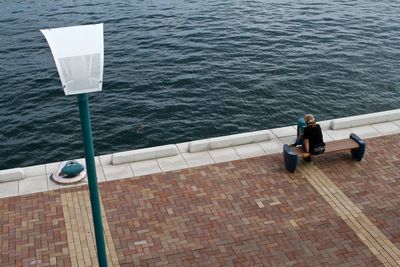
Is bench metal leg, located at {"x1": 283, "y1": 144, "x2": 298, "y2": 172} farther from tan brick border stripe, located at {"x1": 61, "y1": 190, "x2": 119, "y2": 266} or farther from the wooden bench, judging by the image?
tan brick border stripe, located at {"x1": 61, "y1": 190, "x2": 119, "y2": 266}

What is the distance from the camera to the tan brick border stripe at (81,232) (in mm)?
12398

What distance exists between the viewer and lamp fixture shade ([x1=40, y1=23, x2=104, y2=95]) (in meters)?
8.23

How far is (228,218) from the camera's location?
539 inches

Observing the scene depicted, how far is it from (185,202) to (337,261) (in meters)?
4.08

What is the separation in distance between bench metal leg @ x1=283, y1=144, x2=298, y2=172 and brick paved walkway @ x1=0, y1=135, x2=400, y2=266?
27 centimetres

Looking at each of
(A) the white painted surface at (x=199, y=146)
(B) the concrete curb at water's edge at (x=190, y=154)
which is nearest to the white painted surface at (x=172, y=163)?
(B) the concrete curb at water's edge at (x=190, y=154)

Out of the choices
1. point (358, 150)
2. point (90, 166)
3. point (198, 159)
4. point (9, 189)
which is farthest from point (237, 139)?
point (90, 166)

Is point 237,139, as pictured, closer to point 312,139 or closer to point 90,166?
point 312,139

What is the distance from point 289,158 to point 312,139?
86 cm

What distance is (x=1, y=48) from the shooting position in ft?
100

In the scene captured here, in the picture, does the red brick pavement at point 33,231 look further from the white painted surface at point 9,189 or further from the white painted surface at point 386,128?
the white painted surface at point 386,128

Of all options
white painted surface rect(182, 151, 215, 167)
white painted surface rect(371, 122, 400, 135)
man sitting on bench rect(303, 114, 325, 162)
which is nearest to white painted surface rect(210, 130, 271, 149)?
white painted surface rect(182, 151, 215, 167)

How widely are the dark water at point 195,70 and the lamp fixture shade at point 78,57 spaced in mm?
12142

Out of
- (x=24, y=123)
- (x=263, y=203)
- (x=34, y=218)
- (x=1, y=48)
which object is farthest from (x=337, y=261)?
(x=1, y=48)
